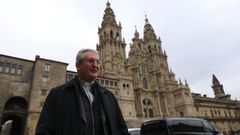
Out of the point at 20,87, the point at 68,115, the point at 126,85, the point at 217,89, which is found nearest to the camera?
the point at 68,115

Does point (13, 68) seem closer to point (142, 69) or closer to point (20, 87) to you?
point (20, 87)

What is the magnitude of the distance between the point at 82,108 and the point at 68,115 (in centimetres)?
23

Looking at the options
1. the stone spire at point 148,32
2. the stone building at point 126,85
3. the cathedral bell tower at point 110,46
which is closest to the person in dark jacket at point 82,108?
the stone building at point 126,85

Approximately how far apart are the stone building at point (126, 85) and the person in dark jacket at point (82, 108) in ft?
88.6

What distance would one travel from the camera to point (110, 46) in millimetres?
53406

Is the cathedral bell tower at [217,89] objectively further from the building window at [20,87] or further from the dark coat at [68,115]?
the dark coat at [68,115]

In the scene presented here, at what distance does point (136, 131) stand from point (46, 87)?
2065 centimetres

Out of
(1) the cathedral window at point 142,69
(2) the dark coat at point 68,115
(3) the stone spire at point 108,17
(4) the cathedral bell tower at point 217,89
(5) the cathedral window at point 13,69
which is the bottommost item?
(2) the dark coat at point 68,115

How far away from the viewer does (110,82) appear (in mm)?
40500

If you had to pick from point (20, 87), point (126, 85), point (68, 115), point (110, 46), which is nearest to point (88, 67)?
point (68, 115)

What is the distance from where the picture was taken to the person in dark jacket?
8.79ft

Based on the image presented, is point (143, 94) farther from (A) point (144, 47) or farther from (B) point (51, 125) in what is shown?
→ (B) point (51, 125)

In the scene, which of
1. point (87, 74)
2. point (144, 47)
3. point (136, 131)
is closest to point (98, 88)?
point (87, 74)

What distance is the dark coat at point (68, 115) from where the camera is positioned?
265 centimetres
